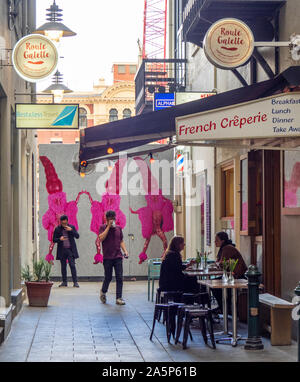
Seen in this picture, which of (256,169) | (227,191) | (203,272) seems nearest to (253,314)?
(203,272)

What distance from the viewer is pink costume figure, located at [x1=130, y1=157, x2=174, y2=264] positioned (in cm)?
2305

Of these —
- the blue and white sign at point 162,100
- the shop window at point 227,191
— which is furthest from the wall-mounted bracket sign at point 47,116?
the blue and white sign at point 162,100

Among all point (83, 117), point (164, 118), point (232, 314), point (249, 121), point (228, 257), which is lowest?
point (232, 314)

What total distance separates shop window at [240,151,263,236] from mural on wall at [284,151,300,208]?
2.03 m

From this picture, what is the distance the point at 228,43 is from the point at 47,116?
3.46m

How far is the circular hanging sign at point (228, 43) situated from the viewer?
10.8 metres

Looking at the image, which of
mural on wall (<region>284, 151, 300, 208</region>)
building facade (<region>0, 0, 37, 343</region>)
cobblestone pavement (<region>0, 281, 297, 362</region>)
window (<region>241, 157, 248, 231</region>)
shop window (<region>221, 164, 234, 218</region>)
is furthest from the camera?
shop window (<region>221, 164, 234, 218</region>)

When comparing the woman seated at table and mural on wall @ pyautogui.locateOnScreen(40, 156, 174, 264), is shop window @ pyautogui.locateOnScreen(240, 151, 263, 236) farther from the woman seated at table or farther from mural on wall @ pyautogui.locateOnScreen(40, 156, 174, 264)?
mural on wall @ pyautogui.locateOnScreen(40, 156, 174, 264)

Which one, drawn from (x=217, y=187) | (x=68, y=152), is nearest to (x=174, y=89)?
(x=68, y=152)

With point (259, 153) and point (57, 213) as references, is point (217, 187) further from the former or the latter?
point (57, 213)

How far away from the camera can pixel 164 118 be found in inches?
473

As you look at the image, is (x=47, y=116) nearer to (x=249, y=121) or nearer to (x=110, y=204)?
(x=249, y=121)

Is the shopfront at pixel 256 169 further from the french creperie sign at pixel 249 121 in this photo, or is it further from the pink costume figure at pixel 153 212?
the pink costume figure at pixel 153 212

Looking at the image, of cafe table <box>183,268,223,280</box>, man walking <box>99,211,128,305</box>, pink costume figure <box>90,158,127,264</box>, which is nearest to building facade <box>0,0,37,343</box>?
man walking <box>99,211,128,305</box>
